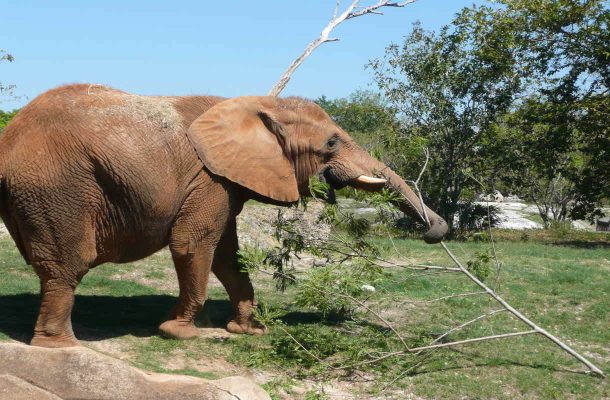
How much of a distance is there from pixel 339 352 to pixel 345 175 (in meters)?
2.06

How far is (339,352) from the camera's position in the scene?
9859 mm

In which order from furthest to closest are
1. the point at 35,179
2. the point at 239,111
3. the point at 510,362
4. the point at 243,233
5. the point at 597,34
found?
1. the point at 597,34
2. the point at 243,233
3. the point at 239,111
4. the point at 510,362
5. the point at 35,179

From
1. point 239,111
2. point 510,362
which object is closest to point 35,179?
point 239,111

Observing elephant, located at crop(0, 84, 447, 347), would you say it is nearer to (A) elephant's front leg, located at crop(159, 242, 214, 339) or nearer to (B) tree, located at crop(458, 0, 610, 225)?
(A) elephant's front leg, located at crop(159, 242, 214, 339)

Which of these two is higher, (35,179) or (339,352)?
(35,179)

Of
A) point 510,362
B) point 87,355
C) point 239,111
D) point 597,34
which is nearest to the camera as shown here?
point 87,355

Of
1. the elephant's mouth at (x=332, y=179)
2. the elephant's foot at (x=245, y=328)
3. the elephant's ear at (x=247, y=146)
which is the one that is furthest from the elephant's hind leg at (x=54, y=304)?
the elephant's mouth at (x=332, y=179)

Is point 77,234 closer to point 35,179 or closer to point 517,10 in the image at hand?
point 35,179

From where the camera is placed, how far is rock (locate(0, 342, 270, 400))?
6352 mm

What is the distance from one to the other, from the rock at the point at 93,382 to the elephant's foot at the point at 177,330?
3.60 metres

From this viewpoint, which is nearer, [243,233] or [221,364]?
[221,364]

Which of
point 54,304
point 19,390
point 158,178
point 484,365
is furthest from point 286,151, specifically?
point 19,390

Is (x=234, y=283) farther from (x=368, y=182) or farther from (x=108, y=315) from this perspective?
(x=368, y=182)

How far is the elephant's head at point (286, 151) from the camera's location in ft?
33.4
